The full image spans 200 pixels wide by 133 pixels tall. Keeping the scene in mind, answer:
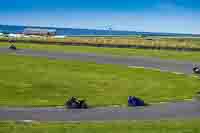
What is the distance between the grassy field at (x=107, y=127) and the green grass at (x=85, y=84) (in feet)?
35.1

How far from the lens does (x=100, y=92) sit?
167 feet

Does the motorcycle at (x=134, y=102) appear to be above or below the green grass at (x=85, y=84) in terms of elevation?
Result: below

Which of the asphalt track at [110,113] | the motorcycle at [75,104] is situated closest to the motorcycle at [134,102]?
the asphalt track at [110,113]

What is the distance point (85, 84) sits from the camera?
5656cm

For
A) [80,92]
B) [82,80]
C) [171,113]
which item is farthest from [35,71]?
[171,113]

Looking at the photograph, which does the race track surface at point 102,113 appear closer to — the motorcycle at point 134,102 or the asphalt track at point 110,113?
the asphalt track at point 110,113

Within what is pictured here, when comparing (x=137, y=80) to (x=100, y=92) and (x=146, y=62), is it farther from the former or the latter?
(x=146, y=62)

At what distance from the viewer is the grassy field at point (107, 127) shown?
29219 millimetres

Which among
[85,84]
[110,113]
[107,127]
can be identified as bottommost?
[107,127]

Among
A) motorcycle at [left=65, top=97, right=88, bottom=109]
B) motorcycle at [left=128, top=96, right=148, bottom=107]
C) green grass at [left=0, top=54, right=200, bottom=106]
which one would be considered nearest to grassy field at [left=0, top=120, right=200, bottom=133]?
motorcycle at [left=65, top=97, right=88, bottom=109]

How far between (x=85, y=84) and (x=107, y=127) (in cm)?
2608

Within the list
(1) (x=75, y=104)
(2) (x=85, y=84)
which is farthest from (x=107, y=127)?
(2) (x=85, y=84)

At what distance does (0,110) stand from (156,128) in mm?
17319

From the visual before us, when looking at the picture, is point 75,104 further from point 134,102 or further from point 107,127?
point 107,127
